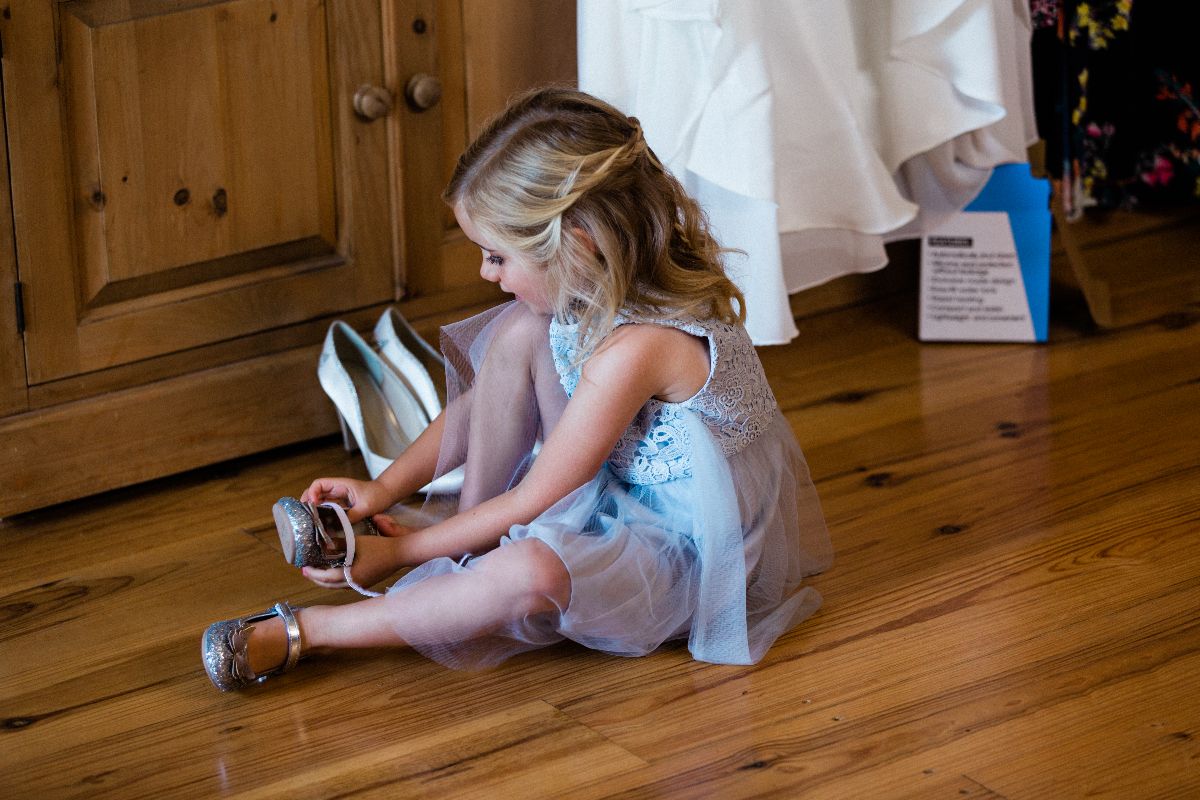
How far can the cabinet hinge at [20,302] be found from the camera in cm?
143

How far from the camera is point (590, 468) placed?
122cm

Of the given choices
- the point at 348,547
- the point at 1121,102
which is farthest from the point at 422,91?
the point at 1121,102

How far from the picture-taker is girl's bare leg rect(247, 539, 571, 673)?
A: 1170 millimetres

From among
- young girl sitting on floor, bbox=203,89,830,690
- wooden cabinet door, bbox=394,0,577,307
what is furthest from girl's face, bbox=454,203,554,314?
wooden cabinet door, bbox=394,0,577,307

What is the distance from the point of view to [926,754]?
3.52 ft

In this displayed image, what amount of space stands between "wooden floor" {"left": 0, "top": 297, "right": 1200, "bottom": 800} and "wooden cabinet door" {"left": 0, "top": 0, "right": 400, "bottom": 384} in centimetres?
20

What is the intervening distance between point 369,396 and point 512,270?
0.51 m

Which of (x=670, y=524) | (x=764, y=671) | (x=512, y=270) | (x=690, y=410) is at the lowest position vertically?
(x=764, y=671)

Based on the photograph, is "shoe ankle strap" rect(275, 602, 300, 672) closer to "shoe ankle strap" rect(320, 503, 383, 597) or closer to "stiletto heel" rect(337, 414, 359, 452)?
"shoe ankle strap" rect(320, 503, 383, 597)

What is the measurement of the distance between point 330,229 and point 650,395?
0.56 meters

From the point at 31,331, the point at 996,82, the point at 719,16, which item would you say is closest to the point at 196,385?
the point at 31,331

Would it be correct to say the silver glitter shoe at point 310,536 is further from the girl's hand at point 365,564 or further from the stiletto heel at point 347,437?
the stiletto heel at point 347,437

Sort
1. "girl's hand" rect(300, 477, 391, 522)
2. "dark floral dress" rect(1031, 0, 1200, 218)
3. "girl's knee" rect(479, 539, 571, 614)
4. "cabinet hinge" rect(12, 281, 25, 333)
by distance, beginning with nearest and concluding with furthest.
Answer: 1. "girl's knee" rect(479, 539, 571, 614)
2. "girl's hand" rect(300, 477, 391, 522)
3. "cabinet hinge" rect(12, 281, 25, 333)
4. "dark floral dress" rect(1031, 0, 1200, 218)

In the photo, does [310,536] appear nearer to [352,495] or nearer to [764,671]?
[352,495]
